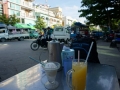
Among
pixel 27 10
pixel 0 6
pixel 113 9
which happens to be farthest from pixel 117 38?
pixel 27 10

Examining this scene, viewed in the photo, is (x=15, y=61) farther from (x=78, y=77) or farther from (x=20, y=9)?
(x=20, y=9)

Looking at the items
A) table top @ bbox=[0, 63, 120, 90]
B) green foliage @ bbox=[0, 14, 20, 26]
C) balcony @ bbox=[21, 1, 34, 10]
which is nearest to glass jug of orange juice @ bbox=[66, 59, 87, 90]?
table top @ bbox=[0, 63, 120, 90]

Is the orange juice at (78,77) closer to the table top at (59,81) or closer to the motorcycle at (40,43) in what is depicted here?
the table top at (59,81)

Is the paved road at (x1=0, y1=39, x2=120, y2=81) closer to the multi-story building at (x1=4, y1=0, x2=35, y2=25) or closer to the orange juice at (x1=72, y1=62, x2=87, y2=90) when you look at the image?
the orange juice at (x1=72, y1=62, x2=87, y2=90)

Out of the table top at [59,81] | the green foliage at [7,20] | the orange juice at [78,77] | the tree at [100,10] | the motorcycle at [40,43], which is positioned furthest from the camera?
the green foliage at [7,20]

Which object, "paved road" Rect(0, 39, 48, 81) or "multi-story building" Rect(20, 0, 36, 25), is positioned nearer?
"paved road" Rect(0, 39, 48, 81)

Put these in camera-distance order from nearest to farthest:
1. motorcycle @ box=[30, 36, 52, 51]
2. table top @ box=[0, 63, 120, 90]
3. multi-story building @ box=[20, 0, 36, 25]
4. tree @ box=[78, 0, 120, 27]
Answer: table top @ box=[0, 63, 120, 90]
motorcycle @ box=[30, 36, 52, 51]
tree @ box=[78, 0, 120, 27]
multi-story building @ box=[20, 0, 36, 25]

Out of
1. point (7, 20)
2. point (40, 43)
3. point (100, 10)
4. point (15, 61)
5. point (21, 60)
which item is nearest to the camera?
point (15, 61)

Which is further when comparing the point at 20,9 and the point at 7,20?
the point at 20,9

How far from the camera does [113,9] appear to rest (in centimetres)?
1395

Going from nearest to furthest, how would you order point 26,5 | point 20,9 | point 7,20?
1. point 7,20
2. point 20,9
3. point 26,5

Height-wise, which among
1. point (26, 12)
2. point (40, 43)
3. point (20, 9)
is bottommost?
point (40, 43)

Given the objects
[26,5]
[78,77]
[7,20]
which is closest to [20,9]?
[26,5]

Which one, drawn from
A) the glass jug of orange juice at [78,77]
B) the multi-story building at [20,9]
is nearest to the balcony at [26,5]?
the multi-story building at [20,9]
